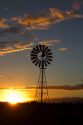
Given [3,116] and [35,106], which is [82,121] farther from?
[35,106]

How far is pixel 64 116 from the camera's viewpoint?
26562mm

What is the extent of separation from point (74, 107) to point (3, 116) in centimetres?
826

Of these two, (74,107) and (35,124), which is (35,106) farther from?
(35,124)

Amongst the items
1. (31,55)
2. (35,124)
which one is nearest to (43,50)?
(31,55)

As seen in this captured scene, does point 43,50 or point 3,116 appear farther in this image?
point 43,50

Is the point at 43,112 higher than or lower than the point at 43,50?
lower

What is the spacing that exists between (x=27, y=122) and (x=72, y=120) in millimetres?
3116

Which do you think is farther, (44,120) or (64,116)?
(64,116)

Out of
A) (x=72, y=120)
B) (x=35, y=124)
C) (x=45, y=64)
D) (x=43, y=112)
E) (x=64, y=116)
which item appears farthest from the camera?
(x=45, y=64)

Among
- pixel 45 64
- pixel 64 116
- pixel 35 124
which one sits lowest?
pixel 35 124

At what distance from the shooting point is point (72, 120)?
24.3m

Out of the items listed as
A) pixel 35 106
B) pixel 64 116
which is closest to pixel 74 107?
pixel 35 106

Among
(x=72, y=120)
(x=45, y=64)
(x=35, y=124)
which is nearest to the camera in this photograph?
(x=35, y=124)

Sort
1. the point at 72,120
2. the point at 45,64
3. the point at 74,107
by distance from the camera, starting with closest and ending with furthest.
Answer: the point at 72,120, the point at 74,107, the point at 45,64
